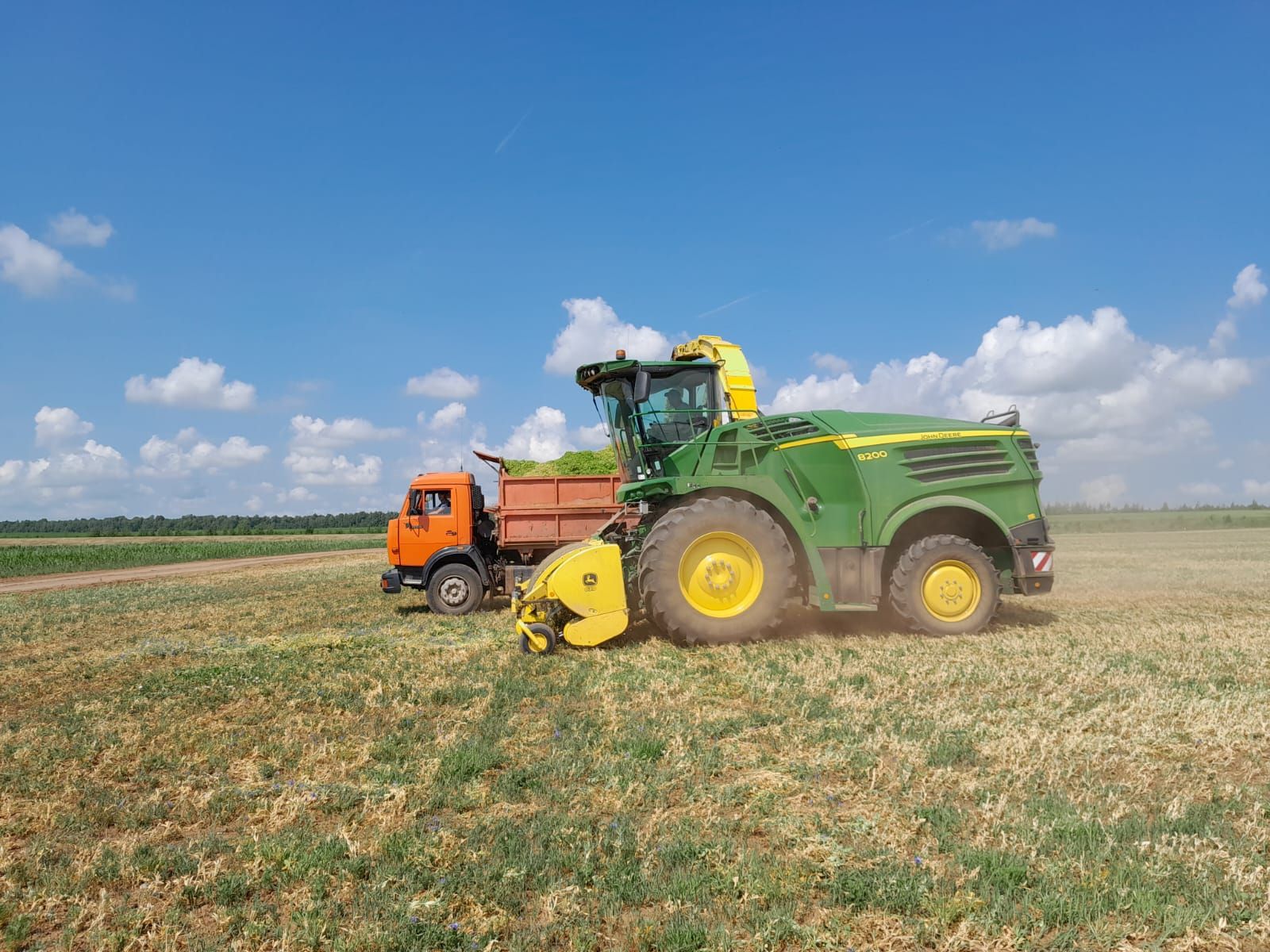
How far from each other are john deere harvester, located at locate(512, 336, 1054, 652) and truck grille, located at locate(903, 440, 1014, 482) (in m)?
0.02

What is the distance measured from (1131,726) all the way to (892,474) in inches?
161

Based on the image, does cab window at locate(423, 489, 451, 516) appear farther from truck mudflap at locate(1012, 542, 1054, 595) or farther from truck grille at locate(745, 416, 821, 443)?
truck mudflap at locate(1012, 542, 1054, 595)

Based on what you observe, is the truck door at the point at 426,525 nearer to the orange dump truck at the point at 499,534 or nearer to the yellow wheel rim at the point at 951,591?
the orange dump truck at the point at 499,534

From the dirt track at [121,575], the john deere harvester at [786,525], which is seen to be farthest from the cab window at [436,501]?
the dirt track at [121,575]

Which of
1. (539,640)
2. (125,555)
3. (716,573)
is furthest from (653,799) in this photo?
(125,555)

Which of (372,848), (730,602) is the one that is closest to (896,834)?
(372,848)

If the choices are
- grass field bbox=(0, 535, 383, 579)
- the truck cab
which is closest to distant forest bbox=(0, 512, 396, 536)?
grass field bbox=(0, 535, 383, 579)

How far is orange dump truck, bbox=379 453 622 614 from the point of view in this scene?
12969 mm

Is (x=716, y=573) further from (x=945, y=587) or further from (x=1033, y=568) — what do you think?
(x=1033, y=568)

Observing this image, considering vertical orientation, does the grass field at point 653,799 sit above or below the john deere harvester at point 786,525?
below

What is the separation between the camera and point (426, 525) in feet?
44.8

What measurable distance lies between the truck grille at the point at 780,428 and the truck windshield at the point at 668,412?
0.66m

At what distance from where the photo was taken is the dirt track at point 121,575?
83.6 feet

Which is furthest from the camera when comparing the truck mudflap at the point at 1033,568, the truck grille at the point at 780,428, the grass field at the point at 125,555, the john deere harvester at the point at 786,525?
the grass field at the point at 125,555
